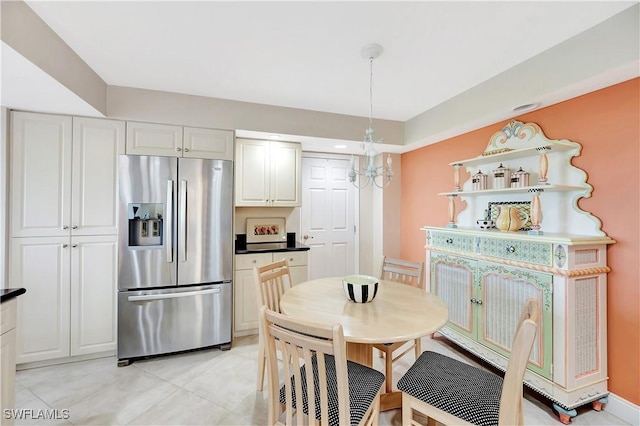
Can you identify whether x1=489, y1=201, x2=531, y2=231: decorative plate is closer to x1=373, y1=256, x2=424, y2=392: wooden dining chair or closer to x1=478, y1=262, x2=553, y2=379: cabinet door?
x1=478, y1=262, x2=553, y2=379: cabinet door

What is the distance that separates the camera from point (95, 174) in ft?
8.41

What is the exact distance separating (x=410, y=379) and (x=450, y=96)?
2531 millimetres

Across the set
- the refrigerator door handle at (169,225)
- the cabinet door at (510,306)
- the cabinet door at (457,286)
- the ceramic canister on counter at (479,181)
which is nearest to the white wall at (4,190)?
the refrigerator door handle at (169,225)

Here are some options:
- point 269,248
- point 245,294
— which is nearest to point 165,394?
point 245,294

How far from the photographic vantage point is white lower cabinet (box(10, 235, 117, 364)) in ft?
7.86

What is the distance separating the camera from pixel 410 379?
1479mm

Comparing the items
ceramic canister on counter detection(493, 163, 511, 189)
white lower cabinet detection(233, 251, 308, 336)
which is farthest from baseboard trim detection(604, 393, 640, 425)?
white lower cabinet detection(233, 251, 308, 336)

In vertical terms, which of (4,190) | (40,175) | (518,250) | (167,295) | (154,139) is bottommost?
(167,295)

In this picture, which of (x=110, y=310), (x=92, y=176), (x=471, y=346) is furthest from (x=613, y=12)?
(x=110, y=310)

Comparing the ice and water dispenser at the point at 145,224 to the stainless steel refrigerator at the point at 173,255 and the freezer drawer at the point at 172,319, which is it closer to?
the stainless steel refrigerator at the point at 173,255

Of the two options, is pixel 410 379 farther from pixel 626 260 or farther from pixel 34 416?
pixel 34 416

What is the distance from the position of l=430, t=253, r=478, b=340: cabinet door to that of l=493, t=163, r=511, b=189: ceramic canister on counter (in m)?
0.72

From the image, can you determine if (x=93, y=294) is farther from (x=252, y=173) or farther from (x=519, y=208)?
(x=519, y=208)

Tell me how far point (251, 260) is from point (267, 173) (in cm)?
101
